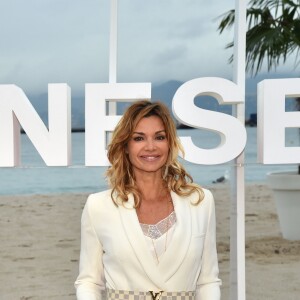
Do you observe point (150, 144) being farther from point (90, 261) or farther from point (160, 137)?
point (90, 261)

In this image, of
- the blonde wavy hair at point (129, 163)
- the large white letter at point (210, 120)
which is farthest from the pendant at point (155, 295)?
the large white letter at point (210, 120)

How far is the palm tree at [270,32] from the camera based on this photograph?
7.05 meters

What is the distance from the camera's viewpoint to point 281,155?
3.93m

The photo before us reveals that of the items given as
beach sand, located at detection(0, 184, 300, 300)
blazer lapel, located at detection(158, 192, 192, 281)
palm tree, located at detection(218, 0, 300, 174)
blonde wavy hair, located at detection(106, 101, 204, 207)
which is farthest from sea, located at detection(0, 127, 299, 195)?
blazer lapel, located at detection(158, 192, 192, 281)

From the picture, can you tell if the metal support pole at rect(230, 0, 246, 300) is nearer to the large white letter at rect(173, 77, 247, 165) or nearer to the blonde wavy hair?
the large white letter at rect(173, 77, 247, 165)

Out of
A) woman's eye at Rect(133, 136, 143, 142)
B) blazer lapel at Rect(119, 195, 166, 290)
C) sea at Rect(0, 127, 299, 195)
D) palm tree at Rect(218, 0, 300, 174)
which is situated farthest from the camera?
sea at Rect(0, 127, 299, 195)

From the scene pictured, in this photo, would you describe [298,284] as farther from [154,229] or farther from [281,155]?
[154,229]

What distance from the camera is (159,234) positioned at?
202 centimetres

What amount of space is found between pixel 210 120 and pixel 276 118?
0.37 m

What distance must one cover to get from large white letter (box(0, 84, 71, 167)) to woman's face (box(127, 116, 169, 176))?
1845 mm

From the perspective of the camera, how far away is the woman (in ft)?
6.53

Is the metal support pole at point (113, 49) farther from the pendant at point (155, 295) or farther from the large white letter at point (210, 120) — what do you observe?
the pendant at point (155, 295)

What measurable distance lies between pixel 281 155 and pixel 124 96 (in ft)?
3.03

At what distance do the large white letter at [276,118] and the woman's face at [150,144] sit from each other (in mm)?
1949
